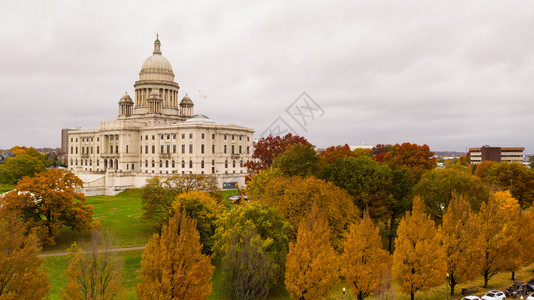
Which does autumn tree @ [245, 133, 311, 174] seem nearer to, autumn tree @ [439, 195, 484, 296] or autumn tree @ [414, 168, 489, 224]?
autumn tree @ [414, 168, 489, 224]

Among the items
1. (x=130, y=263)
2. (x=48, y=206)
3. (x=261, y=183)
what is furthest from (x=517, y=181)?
(x=48, y=206)

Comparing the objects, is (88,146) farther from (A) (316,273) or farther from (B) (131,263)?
(A) (316,273)

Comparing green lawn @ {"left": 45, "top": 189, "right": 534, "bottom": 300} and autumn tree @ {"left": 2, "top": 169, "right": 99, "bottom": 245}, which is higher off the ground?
autumn tree @ {"left": 2, "top": 169, "right": 99, "bottom": 245}

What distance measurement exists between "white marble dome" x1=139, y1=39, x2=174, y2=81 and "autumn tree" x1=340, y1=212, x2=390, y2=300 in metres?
104

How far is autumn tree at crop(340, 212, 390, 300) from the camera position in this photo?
93.2 feet

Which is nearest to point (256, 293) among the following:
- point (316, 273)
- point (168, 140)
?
point (316, 273)

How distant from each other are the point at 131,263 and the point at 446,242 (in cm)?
3139

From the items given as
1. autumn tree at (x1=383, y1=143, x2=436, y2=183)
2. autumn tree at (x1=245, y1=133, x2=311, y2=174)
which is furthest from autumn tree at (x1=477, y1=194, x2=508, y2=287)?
autumn tree at (x1=245, y1=133, x2=311, y2=174)

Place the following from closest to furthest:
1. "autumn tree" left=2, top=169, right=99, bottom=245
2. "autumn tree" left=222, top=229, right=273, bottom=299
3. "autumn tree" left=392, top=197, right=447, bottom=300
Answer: "autumn tree" left=222, top=229, right=273, bottom=299, "autumn tree" left=392, top=197, right=447, bottom=300, "autumn tree" left=2, top=169, right=99, bottom=245

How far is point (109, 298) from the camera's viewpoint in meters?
20.3

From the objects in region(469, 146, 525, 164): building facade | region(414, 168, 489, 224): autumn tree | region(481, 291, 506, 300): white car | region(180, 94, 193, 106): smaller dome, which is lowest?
region(481, 291, 506, 300): white car

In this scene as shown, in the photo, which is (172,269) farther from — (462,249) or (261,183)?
(261,183)

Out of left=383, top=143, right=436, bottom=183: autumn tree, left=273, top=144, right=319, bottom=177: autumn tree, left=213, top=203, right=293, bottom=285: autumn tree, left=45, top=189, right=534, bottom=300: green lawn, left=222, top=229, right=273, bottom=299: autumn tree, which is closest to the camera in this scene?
left=222, top=229, right=273, bottom=299: autumn tree

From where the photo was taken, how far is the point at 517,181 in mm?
64062
